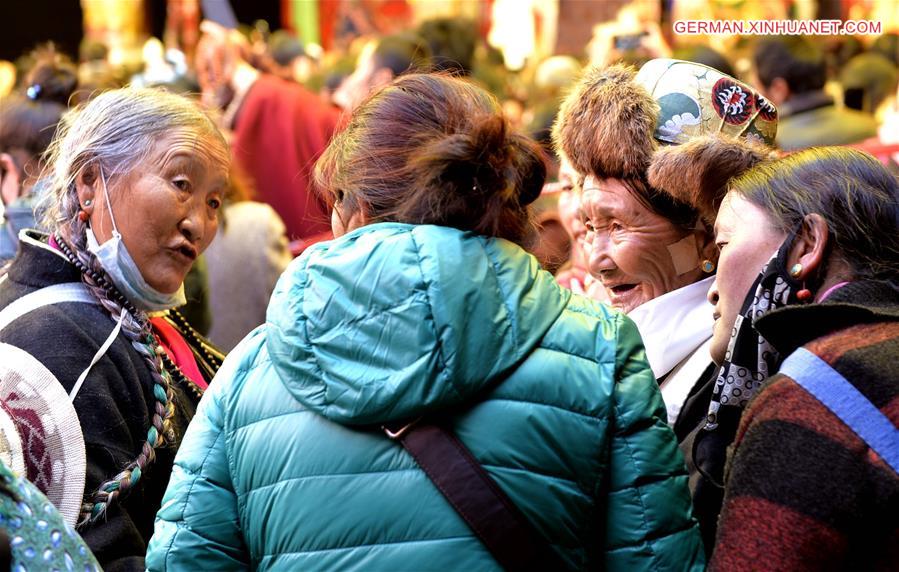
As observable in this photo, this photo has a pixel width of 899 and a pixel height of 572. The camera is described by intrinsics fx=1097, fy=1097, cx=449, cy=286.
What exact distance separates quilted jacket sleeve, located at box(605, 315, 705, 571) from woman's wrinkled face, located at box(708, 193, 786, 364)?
338mm

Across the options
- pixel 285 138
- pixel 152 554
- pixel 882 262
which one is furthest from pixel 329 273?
pixel 285 138

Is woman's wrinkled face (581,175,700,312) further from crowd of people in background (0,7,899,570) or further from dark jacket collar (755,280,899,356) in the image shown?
dark jacket collar (755,280,899,356)

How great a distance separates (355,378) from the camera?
1.58 m

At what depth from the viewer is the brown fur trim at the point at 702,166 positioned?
2209 mm

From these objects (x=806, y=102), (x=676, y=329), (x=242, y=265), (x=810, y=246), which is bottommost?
(x=242, y=265)

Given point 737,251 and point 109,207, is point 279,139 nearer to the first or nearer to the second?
point 109,207

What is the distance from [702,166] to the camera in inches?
87.2

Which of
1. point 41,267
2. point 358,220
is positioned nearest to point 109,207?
point 41,267

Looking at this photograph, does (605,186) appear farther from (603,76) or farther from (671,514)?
(671,514)

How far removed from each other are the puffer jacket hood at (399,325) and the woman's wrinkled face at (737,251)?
43 cm

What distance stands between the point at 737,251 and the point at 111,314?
53.7 inches

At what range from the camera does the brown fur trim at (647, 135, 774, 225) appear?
221 cm

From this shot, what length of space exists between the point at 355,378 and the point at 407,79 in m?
0.55

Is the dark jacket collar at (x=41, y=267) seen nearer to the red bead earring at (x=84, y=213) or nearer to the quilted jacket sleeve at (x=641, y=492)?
the red bead earring at (x=84, y=213)
